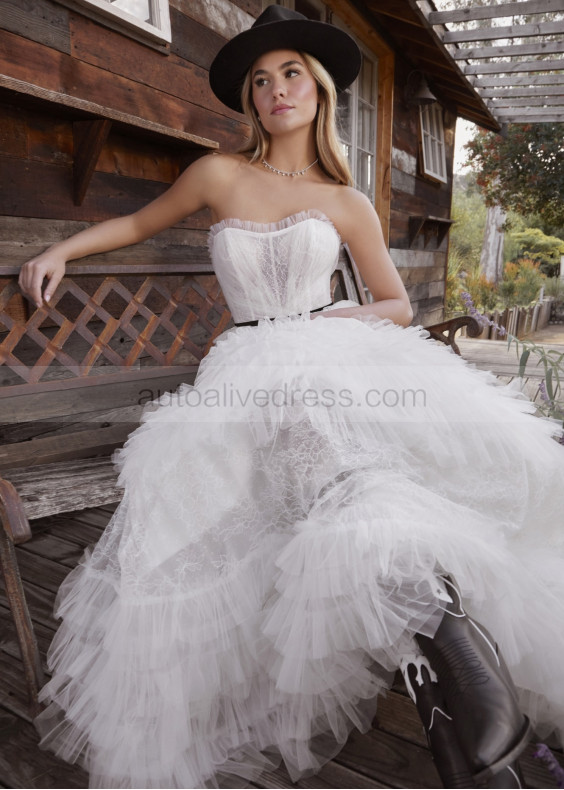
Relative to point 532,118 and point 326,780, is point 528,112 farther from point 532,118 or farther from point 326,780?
point 326,780

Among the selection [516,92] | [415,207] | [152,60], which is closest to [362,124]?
[415,207]

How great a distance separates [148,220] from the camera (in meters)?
2.29

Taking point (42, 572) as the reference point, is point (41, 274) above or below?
above

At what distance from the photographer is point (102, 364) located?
2.79 meters

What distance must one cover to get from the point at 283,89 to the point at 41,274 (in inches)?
44.4

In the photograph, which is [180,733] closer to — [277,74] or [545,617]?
[545,617]

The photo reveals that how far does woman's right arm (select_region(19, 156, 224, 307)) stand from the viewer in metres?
2.04

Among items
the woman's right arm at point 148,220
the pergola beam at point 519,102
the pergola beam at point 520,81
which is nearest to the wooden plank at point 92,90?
the woman's right arm at point 148,220

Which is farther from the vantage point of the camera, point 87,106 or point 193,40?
point 193,40

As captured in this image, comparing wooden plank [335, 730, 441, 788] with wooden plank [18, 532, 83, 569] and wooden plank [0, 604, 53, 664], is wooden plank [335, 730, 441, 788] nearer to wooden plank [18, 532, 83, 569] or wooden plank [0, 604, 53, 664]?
wooden plank [0, 604, 53, 664]

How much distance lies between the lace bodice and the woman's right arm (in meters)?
0.23

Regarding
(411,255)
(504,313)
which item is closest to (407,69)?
(411,255)

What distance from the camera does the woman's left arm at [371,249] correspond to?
220 cm

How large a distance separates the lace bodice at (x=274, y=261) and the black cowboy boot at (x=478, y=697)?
1284 millimetres
